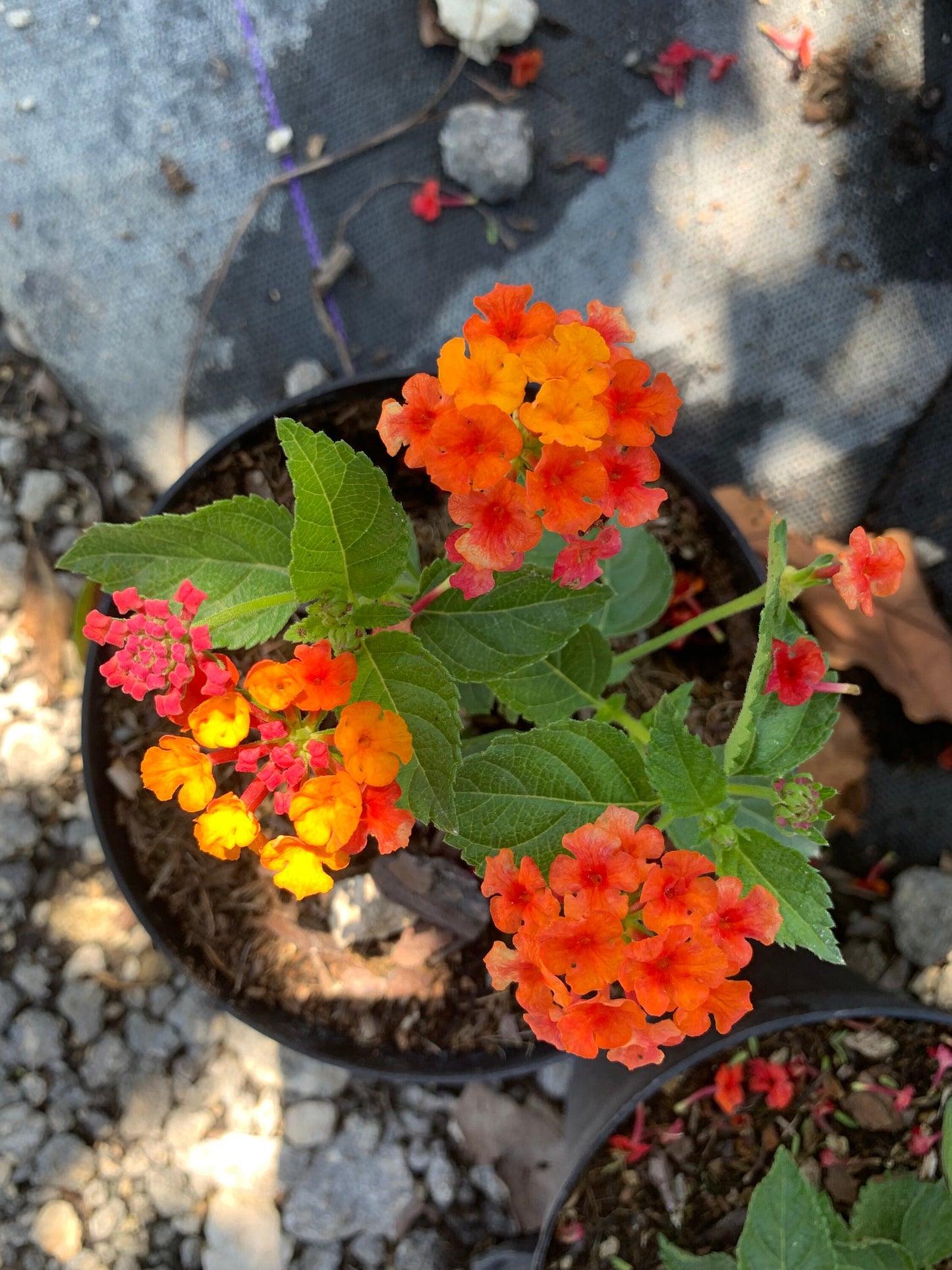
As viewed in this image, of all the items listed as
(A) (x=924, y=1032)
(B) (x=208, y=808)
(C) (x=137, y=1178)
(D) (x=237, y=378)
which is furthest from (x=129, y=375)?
(A) (x=924, y=1032)

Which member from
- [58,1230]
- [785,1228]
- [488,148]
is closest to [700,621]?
[785,1228]

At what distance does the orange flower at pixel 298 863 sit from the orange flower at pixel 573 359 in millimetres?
496

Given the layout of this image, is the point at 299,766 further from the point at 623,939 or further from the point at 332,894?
the point at 332,894

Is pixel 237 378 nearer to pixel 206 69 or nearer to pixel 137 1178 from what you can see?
pixel 206 69

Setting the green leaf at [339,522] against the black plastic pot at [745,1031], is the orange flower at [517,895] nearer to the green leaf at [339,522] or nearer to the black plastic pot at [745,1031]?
the green leaf at [339,522]

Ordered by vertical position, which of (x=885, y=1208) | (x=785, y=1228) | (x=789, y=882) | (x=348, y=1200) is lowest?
(x=348, y=1200)

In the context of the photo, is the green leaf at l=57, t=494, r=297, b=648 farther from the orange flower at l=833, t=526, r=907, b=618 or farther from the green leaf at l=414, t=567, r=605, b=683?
the orange flower at l=833, t=526, r=907, b=618

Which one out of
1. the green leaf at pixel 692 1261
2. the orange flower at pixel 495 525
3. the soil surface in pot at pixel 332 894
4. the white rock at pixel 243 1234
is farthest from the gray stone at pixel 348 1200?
the orange flower at pixel 495 525

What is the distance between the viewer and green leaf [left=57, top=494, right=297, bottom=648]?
3.72 feet

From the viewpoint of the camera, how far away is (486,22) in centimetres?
211

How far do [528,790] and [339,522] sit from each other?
0.37 m

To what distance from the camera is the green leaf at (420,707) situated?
1.05 m

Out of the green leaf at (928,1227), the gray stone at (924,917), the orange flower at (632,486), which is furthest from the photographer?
the gray stone at (924,917)

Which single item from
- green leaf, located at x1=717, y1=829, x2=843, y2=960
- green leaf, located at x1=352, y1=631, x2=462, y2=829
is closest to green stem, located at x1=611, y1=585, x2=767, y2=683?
green leaf, located at x1=717, y1=829, x2=843, y2=960
